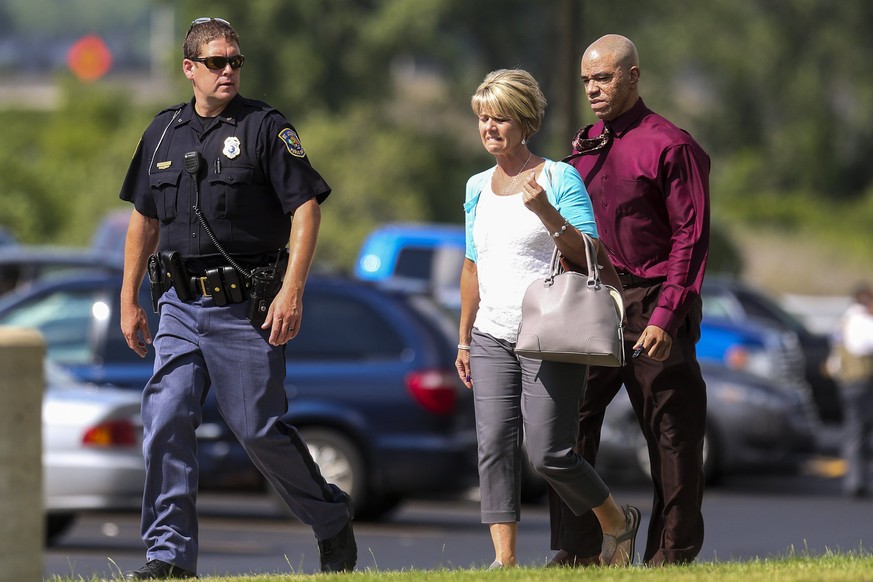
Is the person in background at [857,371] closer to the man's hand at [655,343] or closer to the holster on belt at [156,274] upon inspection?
the man's hand at [655,343]

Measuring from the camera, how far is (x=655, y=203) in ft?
20.6

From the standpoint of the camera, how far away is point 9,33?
180750 millimetres

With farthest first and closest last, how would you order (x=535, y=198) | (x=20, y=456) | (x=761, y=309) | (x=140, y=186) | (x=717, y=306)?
1. (x=761, y=309)
2. (x=717, y=306)
3. (x=140, y=186)
4. (x=535, y=198)
5. (x=20, y=456)

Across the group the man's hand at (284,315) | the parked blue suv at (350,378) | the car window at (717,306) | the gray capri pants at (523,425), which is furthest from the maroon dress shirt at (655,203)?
the car window at (717,306)

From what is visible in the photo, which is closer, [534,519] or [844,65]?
[534,519]

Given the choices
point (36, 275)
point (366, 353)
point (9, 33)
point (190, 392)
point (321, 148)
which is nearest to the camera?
point (190, 392)

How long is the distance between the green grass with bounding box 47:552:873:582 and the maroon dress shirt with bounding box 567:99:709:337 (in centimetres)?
80

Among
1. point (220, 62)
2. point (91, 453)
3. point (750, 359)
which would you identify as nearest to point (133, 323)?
point (220, 62)

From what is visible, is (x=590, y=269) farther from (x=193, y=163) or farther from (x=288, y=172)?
(x=193, y=163)

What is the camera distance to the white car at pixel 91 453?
1038 cm

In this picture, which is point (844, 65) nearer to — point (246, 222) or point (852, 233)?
point (852, 233)

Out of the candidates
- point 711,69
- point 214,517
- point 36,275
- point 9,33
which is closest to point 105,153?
point 711,69

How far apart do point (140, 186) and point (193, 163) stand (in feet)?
1.00

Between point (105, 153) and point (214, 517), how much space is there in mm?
31451
